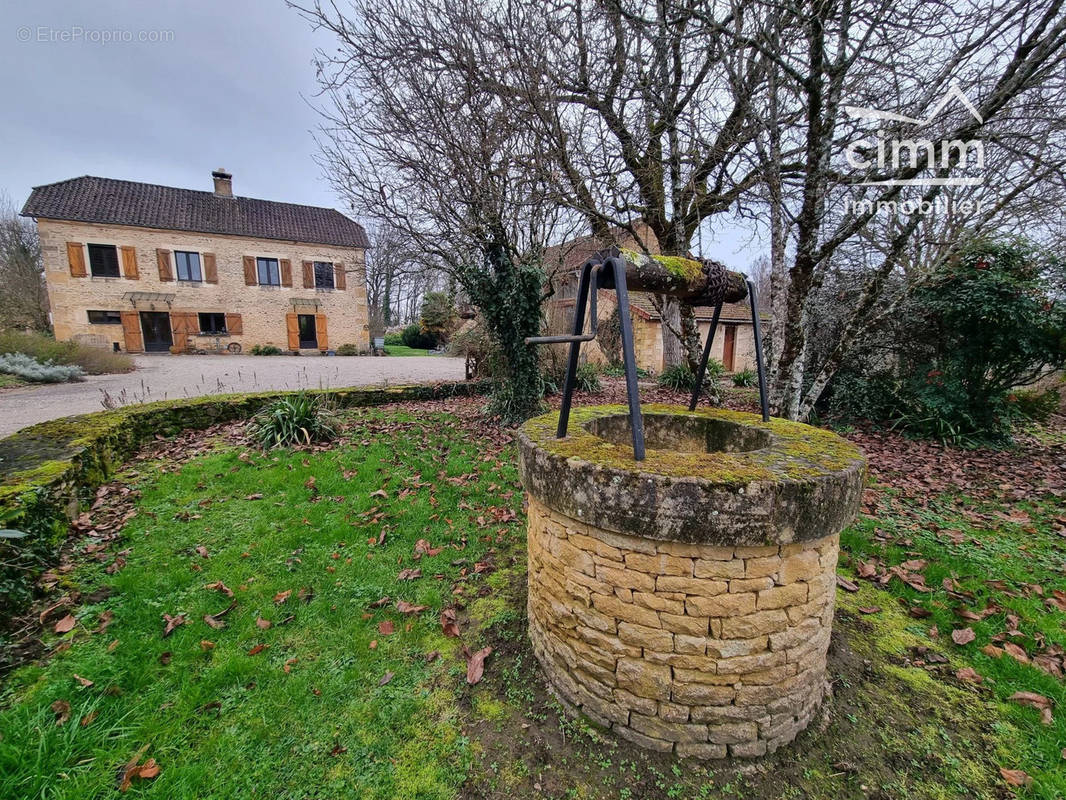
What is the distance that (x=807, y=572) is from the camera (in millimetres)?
2131

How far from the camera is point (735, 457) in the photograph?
2334 mm

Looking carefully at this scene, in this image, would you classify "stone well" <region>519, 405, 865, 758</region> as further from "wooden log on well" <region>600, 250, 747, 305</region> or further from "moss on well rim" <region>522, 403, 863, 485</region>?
"wooden log on well" <region>600, 250, 747, 305</region>

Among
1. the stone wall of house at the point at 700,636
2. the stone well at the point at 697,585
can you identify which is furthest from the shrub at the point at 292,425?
the stone wall of house at the point at 700,636

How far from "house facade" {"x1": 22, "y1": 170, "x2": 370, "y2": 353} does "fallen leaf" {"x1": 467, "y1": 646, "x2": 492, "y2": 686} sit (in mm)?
20331

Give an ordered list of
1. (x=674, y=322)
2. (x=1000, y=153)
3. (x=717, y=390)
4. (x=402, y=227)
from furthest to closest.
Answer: (x=674, y=322), (x=717, y=390), (x=402, y=227), (x=1000, y=153)

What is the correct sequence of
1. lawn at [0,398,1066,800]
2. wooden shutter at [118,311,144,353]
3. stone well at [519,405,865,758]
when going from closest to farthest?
stone well at [519,405,865,758]
lawn at [0,398,1066,800]
wooden shutter at [118,311,144,353]

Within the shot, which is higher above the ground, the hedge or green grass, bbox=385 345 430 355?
green grass, bbox=385 345 430 355

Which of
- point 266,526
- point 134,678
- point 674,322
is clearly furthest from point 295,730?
point 674,322

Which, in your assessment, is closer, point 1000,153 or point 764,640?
point 764,640

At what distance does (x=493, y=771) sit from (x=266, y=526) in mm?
3264

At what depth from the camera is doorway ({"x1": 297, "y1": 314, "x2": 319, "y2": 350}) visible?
24.7 meters

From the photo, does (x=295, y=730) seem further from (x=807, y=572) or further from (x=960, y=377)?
(x=960, y=377)

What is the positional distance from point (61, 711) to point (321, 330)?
25.4 meters

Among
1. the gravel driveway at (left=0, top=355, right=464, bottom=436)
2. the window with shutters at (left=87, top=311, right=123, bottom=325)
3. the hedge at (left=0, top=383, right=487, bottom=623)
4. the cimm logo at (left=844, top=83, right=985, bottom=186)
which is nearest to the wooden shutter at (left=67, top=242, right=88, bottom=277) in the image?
the window with shutters at (left=87, top=311, right=123, bottom=325)
